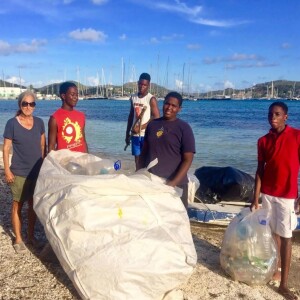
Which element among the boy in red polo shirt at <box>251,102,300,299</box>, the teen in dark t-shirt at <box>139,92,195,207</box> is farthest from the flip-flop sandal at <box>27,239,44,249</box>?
the boy in red polo shirt at <box>251,102,300,299</box>

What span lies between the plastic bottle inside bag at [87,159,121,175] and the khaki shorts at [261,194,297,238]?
146 cm

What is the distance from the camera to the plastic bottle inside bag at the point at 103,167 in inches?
145

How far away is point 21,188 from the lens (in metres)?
4.22

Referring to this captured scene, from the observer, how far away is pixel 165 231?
3.13 meters

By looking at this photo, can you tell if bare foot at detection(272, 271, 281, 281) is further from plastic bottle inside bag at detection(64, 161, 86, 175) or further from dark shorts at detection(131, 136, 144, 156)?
dark shorts at detection(131, 136, 144, 156)

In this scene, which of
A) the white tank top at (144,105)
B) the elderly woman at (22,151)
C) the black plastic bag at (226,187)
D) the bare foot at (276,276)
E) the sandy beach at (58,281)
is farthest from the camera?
the black plastic bag at (226,187)

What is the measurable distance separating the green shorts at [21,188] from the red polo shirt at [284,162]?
252 cm

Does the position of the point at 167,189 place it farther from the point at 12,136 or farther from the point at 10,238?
the point at 10,238

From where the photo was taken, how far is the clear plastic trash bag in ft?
11.8

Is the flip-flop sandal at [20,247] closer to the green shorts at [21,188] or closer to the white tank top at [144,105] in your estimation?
the green shorts at [21,188]

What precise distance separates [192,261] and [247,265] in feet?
2.40

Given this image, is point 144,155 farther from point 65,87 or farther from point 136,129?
point 136,129

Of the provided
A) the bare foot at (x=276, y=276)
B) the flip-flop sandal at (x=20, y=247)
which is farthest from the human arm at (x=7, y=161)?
the bare foot at (x=276, y=276)

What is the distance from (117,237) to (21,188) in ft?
5.58
